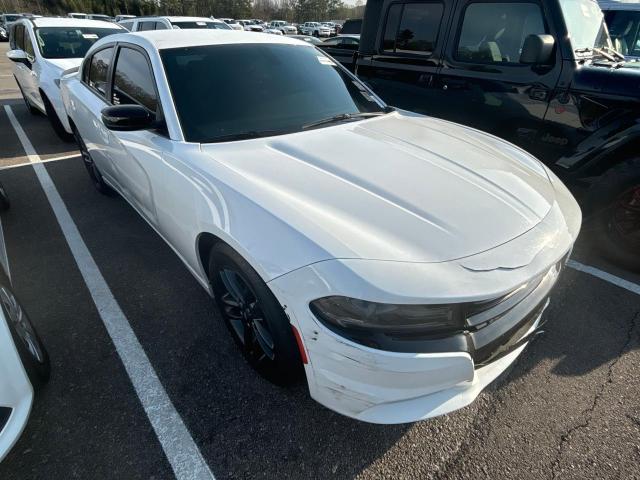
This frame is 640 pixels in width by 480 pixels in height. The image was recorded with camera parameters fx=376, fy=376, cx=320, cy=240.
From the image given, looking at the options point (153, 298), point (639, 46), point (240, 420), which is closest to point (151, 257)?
point (153, 298)

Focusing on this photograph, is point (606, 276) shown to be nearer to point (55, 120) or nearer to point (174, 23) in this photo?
point (55, 120)

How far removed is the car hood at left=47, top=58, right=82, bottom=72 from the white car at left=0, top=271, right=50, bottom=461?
214 inches

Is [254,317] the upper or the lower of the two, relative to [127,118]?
lower

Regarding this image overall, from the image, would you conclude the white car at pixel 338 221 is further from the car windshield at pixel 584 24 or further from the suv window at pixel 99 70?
the car windshield at pixel 584 24

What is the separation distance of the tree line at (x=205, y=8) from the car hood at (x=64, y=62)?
42.7 meters

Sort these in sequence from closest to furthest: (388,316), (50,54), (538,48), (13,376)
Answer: (388,316)
(13,376)
(538,48)
(50,54)

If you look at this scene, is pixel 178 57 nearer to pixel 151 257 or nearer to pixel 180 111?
pixel 180 111

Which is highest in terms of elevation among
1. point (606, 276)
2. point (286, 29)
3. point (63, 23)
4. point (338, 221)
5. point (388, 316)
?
point (286, 29)

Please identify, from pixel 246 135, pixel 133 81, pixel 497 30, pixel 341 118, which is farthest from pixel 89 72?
pixel 497 30

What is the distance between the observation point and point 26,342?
1.68 meters

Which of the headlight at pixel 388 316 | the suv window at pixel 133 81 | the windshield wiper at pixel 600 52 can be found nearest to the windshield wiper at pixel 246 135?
the suv window at pixel 133 81

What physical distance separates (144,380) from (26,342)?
0.58m

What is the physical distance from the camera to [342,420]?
72.5 inches

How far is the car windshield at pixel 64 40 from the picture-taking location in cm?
616
